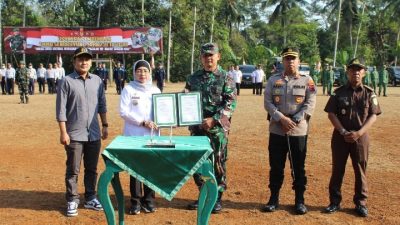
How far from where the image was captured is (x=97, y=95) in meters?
5.39

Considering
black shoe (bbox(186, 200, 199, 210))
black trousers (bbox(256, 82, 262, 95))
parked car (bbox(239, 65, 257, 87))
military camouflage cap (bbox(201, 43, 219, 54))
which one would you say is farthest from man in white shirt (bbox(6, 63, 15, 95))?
military camouflage cap (bbox(201, 43, 219, 54))

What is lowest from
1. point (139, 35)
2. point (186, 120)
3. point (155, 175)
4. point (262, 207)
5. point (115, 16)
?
point (262, 207)

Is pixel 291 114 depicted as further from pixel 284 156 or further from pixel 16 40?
pixel 16 40

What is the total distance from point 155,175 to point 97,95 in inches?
71.0

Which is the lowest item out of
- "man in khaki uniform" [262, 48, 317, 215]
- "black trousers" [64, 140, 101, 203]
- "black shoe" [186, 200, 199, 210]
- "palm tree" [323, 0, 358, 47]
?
"black shoe" [186, 200, 199, 210]

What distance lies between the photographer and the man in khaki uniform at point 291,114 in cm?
512

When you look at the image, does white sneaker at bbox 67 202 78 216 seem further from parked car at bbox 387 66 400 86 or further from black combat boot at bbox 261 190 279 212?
parked car at bbox 387 66 400 86

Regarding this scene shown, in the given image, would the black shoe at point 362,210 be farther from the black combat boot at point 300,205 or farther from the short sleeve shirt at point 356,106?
the short sleeve shirt at point 356,106

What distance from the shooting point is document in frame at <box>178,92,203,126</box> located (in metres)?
4.33

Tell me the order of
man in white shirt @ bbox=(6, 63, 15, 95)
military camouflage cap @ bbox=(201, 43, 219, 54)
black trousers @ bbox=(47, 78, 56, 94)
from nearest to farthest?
1. military camouflage cap @ bbox=(201, 43, 219, 54)
2. man in white shirt @ bbox=(6, 63, 15, 95)
3. black trousers @ bbox=(47, 78, 56, 94)

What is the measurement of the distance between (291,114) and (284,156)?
0.52m

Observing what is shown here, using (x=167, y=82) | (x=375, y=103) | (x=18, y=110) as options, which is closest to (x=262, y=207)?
(x=375, y=103)

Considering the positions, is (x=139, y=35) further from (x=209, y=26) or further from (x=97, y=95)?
(x=97, y=95)

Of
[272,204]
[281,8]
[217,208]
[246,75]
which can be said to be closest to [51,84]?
[246,75]
